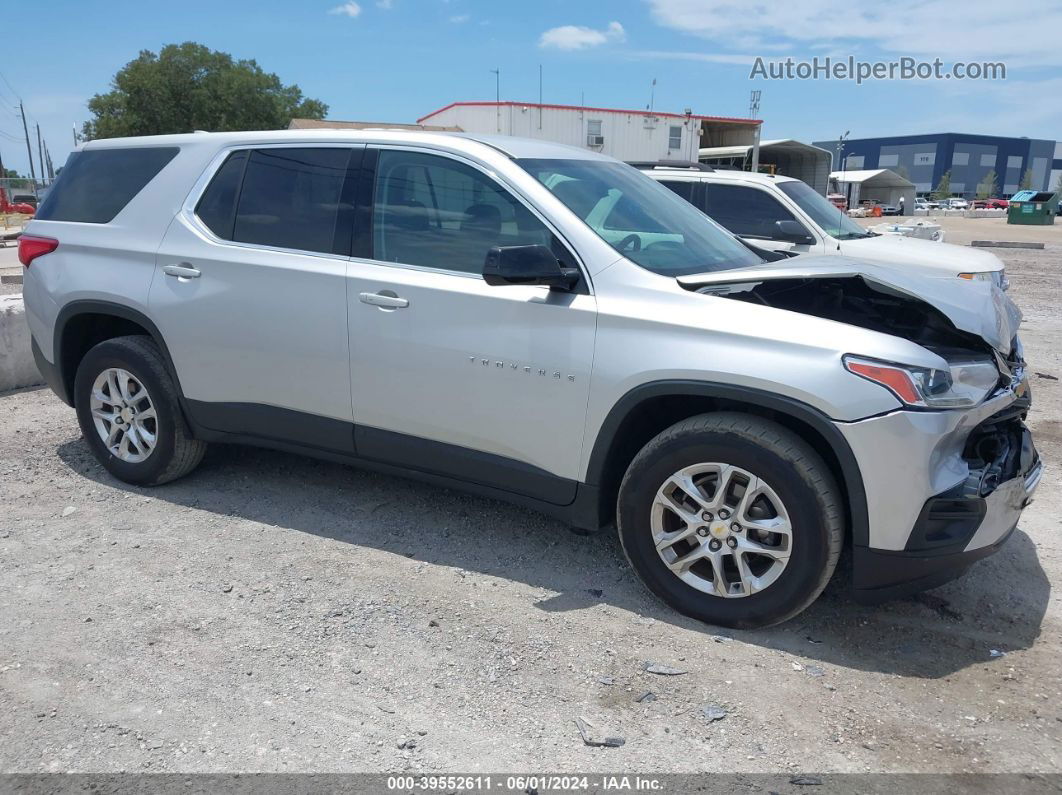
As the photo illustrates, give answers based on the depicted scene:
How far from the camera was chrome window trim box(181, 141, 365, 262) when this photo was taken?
4250 mm

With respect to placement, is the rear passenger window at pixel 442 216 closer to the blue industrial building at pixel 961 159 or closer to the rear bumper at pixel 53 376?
the rear bumper at pixel 53 376

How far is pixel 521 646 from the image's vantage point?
331 cm

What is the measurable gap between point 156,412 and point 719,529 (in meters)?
3.14

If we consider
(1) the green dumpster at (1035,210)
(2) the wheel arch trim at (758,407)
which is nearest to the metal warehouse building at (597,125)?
(1) the green dumpster at (1035,210)

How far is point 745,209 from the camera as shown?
866cm

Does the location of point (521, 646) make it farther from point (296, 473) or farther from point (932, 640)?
point (296, 473)

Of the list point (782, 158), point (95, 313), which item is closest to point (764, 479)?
point (95, 313)

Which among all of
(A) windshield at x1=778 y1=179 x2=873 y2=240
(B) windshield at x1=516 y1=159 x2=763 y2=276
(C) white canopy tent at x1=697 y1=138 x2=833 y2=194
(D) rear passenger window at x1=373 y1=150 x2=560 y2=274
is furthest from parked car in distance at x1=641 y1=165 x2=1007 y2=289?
(C) white canopy tent at x1=697 y1=138 x2=833 y2=194

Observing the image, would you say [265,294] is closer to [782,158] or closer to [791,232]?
[791,232]

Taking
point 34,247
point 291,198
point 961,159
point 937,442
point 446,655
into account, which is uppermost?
point 961,159

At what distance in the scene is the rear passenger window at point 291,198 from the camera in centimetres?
418

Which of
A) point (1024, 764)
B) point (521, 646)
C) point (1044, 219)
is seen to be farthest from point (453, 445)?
point (1044, 219)

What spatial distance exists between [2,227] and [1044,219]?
4915cm

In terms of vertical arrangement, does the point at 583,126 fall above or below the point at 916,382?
above
